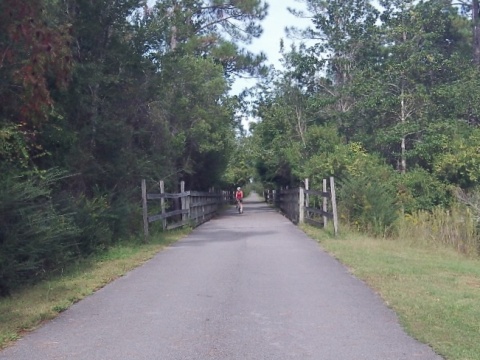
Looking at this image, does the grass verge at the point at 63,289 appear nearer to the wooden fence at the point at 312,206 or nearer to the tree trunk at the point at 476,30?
the wooden fence at the point at 312,206

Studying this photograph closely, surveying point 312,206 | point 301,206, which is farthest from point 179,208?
point 312,206

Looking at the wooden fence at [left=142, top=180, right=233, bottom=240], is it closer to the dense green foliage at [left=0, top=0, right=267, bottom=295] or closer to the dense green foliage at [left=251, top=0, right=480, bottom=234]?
the dense green foliage at [left=0, top=0, right=267, bottom=295]

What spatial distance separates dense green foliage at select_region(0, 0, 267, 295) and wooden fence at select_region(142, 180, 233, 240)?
1.67 ft

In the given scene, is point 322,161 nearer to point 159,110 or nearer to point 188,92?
point 188,92

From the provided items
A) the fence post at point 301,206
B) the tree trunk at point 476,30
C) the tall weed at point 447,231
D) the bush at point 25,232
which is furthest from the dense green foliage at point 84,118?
the tree trunk at point 476,30

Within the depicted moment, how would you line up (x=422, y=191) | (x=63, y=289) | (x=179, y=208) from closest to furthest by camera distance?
(x=63, y=289), (x=179, y=208), (x=422, y=191)

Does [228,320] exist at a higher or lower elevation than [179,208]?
lower

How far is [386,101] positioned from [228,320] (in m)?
24.2

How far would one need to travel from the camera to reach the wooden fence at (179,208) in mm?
18487

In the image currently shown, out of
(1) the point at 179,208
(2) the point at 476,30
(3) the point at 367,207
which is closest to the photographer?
(3) the point at 367,207

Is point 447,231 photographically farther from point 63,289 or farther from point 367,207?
point 63,289

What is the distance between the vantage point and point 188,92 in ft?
97.2

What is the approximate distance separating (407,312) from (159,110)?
15.0 meters

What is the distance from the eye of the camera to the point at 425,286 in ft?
34.6
